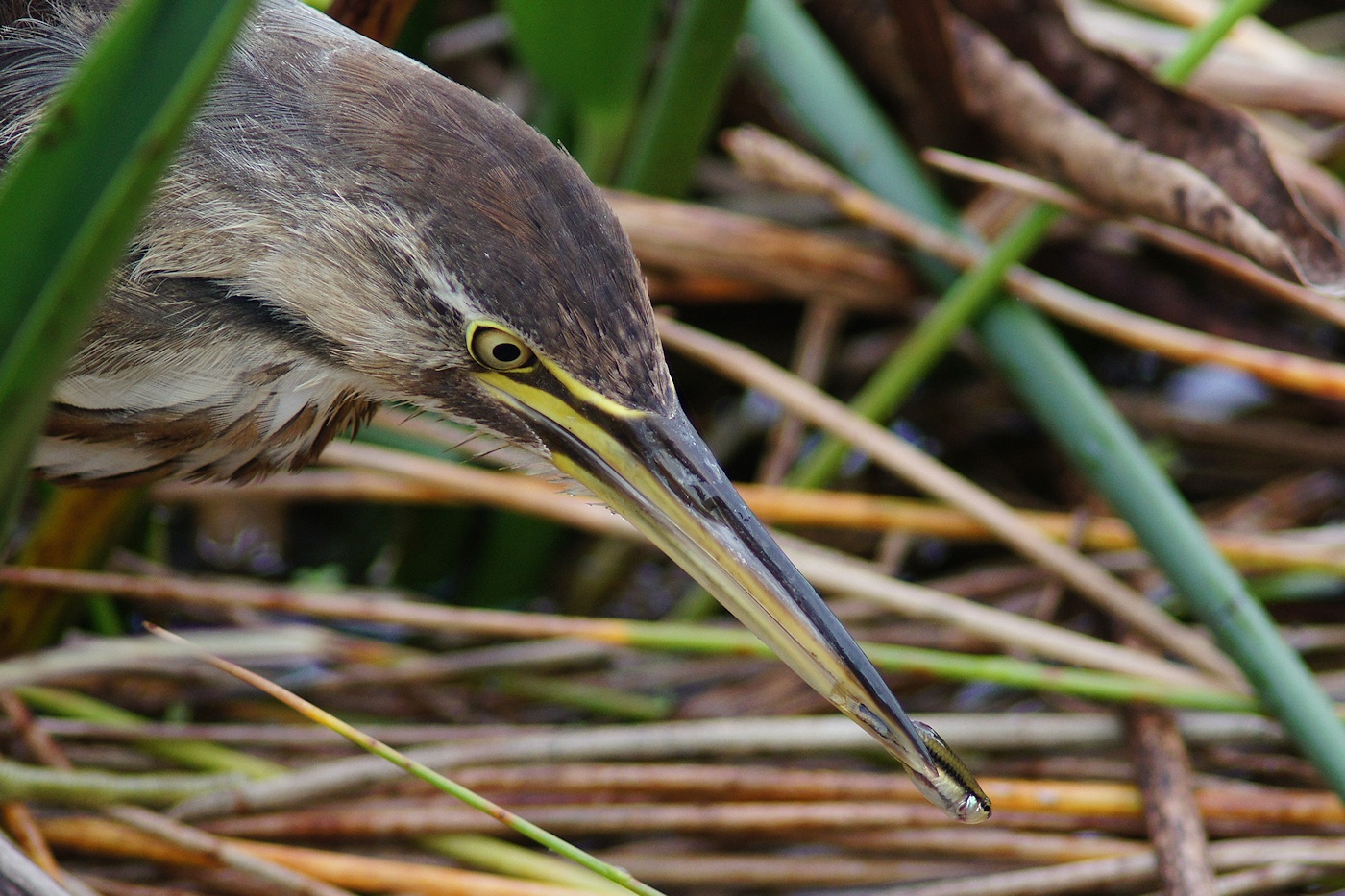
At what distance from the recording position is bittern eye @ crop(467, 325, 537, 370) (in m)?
0.84

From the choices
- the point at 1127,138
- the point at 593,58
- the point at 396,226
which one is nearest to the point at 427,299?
the point at 396,226

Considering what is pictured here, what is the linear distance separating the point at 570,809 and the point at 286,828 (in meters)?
0.28

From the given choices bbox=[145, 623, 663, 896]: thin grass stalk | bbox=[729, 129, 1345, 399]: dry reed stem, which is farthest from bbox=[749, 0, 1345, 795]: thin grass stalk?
bbox=[145, 623, 663, 896]: thin grass stalk

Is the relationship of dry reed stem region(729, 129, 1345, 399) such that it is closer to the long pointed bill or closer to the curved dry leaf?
the curved dry leaf

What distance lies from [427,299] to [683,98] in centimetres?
70

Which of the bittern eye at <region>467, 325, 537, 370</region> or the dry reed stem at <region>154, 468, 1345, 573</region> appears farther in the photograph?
the dry reed stem at <region>154, 468, 1345, 573</region>

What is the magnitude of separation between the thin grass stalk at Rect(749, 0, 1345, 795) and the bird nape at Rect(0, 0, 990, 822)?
44 cm

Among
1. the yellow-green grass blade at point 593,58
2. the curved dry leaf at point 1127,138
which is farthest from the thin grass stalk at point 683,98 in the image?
the curved dry leaf at point 1127,138

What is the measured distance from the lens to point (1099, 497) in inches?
63.5

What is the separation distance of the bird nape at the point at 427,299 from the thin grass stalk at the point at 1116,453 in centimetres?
44

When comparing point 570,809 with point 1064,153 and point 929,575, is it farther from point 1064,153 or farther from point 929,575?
point 1064,153

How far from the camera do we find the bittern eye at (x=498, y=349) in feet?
2.75

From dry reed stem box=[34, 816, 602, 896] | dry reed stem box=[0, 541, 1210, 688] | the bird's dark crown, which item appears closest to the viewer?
the bird's dark crown

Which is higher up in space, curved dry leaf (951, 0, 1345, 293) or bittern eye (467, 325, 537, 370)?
curved dry leaf (951, 0, 1345, 293)
